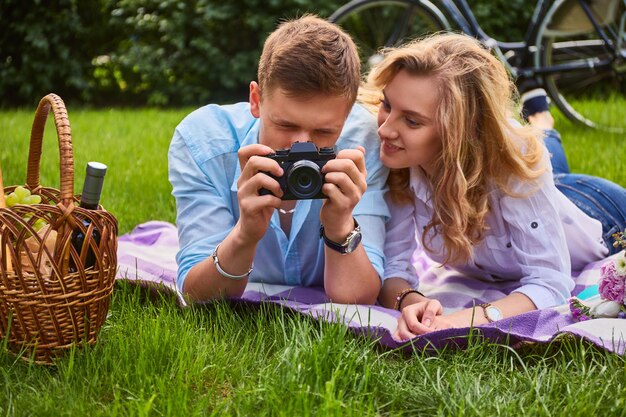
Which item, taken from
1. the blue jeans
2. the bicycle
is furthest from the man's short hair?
the bicycle

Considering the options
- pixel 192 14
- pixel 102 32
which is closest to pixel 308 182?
pixel 192 14

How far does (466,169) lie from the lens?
2.81 meters

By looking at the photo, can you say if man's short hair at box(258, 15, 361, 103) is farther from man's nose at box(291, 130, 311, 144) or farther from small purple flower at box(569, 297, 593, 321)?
small purple flower at box(569, 297, 593, 321)

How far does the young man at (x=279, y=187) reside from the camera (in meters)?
2.40

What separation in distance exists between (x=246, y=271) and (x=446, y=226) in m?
0.72

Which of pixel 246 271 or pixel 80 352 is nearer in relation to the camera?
pixel 80 352

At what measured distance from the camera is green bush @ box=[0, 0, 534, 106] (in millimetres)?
7742

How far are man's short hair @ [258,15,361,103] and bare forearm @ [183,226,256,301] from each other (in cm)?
46

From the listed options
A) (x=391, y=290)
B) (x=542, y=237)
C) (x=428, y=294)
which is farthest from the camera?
(x=428, y=294)

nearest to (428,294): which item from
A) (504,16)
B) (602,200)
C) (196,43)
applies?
(602,200)

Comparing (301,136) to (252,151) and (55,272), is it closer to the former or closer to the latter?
(252,151)

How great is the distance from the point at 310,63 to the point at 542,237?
1.01 m

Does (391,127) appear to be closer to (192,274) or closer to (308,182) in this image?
(308,182)

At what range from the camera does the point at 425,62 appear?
2709 mm
